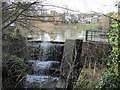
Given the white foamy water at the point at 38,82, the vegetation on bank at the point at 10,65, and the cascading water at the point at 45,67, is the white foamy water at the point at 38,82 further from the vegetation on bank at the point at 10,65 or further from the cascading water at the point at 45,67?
the vegetation on bank at the point at 10,65

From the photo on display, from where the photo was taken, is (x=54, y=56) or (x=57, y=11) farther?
(x=54, y=56)

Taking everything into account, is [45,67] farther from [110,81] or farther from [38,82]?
[110,81]

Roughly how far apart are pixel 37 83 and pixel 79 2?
2377 mm

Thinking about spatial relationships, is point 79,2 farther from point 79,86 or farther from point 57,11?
point 79,86

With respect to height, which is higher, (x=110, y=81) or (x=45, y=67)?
(x=110, y=81)

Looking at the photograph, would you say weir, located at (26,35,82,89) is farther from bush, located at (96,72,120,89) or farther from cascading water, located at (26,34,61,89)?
bush, located at (96,72,120,89)

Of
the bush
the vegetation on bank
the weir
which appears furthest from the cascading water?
the bush

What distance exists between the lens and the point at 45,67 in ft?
13.8

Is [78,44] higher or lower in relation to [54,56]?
higher

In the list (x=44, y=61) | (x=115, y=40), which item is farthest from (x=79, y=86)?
(x=44, y=61)

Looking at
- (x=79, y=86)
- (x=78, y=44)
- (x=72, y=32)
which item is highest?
(x=72, y=32)

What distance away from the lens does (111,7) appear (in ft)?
10.4

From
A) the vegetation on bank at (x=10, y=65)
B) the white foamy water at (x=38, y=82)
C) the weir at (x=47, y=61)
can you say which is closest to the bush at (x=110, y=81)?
the weir at (x=47, y=61)

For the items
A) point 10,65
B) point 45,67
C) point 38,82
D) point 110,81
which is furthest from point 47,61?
point 110,81
